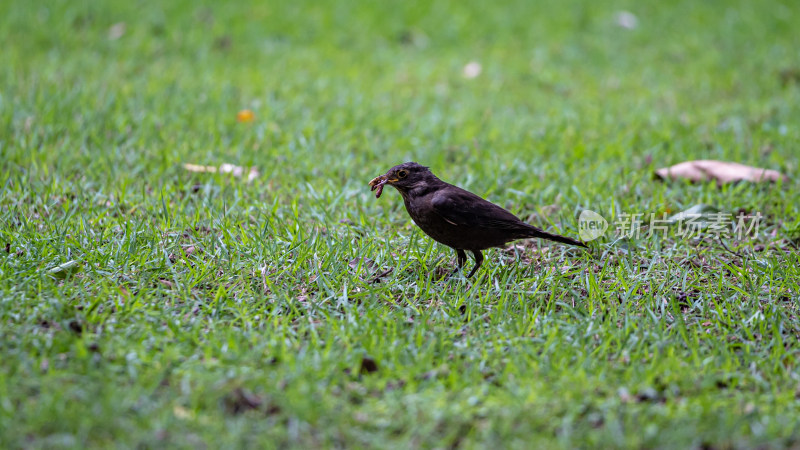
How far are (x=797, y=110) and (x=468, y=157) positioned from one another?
3.15m

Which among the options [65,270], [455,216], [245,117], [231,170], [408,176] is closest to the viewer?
[65,270]

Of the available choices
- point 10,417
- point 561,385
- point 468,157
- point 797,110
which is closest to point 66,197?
point 10,417

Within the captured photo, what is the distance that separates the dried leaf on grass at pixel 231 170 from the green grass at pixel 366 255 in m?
0.08

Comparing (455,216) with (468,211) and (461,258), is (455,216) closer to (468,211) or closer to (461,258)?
(468,211)

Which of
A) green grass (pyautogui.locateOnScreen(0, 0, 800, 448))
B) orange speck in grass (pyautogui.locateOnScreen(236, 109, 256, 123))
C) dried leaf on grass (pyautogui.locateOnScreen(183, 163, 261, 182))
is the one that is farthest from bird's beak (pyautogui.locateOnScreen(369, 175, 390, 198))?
orange speck in grass (pyautogui.locateOnScreen(236, 109, 256, 123))

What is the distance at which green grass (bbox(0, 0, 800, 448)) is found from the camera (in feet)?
8.63

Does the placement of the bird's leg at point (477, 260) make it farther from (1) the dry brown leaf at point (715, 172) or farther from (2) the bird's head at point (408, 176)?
(1) the dry brown leaf at point (715, 172)

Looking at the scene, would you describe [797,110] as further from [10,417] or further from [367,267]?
[10,417]

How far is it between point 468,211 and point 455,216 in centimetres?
8

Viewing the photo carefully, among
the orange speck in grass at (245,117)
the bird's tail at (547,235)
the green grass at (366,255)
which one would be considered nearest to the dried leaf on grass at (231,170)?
the green grass at (366,255)

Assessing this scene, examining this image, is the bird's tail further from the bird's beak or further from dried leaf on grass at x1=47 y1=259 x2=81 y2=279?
dried leaf on grass at x1=47 y1=259 x2=81 y2=279

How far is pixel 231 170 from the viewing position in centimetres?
506

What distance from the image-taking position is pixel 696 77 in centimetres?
782

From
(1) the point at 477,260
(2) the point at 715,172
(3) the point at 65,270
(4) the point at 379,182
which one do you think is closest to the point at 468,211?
(1) the point at 477,260
